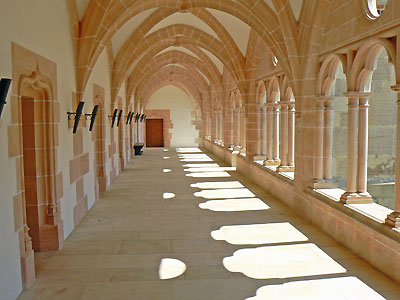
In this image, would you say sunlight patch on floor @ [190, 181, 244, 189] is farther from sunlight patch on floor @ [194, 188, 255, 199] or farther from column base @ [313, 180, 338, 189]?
column base @ [313, 180, 338, 189]

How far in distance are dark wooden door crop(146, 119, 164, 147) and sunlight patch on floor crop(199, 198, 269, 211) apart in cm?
1479

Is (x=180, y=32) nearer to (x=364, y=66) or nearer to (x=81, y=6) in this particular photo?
(x=81, y=6)

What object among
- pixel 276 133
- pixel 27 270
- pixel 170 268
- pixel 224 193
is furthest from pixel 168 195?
pixel 27 270

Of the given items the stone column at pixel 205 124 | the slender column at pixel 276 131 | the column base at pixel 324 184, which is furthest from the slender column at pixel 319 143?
the stone column at pixel 205 124

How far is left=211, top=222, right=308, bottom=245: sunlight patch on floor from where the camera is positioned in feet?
14.1

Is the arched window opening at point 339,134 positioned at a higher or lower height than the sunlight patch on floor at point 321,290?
higher

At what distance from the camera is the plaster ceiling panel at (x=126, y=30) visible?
7.38m

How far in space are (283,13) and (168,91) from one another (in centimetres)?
1548

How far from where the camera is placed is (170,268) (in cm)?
354

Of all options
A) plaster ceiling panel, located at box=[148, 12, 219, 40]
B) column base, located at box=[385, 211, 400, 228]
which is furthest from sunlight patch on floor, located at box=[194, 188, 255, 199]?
plaster ceiling panel, located at box=[148, 12, 219, 40]

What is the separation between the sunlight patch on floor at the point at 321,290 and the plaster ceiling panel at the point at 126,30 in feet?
18.9

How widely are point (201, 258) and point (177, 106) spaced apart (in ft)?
56.4

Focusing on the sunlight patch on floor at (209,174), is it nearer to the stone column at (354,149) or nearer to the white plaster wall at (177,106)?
the stone column at (354,149)

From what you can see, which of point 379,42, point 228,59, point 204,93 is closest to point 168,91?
point 204,93
